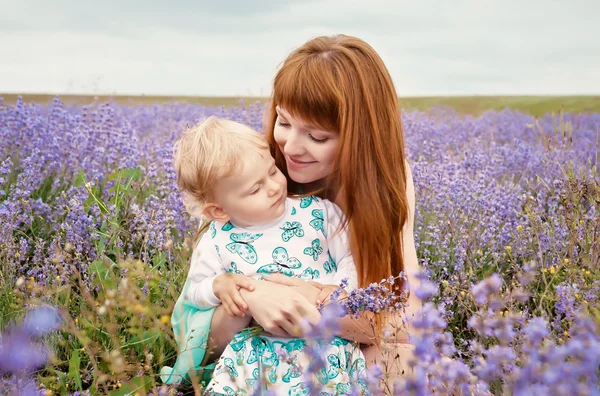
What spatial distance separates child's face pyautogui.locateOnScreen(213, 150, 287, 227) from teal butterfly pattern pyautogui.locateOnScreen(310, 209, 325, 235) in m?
0.15

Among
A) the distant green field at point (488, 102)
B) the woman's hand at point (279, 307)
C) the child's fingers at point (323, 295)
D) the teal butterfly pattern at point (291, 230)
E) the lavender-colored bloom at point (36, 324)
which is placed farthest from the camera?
the distant green field at point (488, 102)

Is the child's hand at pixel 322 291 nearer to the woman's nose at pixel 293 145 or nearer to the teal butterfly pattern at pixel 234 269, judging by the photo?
the teal butterfly pattern at pixel 234 269

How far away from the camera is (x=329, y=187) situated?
8.41 feet

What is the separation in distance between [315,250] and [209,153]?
→ 20.7 inches

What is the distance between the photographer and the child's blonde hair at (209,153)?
2.12 meters

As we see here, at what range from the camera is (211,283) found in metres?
2.22

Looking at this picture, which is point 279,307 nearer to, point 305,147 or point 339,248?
point 339,248

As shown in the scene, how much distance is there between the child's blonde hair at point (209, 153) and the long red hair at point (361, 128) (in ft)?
0.78

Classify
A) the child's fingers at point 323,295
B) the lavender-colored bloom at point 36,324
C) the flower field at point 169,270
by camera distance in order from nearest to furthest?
the flower field at point 169,270 → the child's fingers at point 323,295 → the lavender-colored bloom at point 36,324

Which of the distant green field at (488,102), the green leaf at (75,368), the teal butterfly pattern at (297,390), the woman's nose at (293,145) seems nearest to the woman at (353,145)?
the woman's nose at (293,145)

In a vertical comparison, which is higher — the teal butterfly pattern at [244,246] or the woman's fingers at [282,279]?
the teal butterfly pattern at [244,246]

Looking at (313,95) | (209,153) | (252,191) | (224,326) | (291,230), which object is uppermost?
(313,95)

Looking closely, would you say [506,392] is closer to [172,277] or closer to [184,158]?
[184,158]

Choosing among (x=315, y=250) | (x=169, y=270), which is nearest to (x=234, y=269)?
(x=315, y=250)
